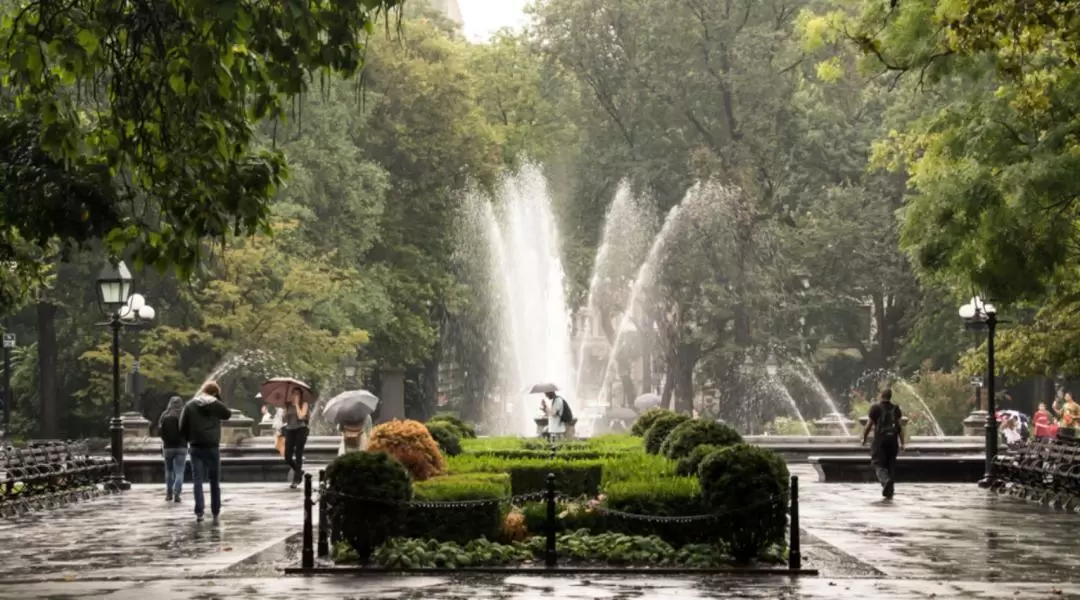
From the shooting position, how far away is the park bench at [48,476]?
94.6 ft

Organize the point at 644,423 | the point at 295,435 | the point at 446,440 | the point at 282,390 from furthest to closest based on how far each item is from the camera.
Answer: the point at 644,423 → the point at 282,390 → the point at 295,435 → the point at 446,440

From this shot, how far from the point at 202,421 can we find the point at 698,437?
6.54m

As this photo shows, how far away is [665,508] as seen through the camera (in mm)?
20109

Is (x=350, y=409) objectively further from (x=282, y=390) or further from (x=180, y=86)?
(x=180, y=86)

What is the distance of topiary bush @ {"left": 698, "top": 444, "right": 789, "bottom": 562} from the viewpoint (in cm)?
1944

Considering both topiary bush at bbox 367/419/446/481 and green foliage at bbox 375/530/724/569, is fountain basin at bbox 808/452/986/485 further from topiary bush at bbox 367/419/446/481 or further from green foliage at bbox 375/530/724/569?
green foliage at bbox 375/530/724/569

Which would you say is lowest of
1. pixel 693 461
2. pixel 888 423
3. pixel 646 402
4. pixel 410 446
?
pixel 693 461

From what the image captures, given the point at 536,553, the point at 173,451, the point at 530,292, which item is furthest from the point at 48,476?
the point at 530,292

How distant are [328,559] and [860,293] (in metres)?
56.2

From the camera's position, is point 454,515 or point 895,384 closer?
point 454,515

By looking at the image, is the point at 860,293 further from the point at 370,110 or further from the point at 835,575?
the point at 835,575

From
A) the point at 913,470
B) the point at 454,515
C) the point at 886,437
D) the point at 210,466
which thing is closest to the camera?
the point at 454,515

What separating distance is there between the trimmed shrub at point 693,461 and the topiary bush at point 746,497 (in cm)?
252

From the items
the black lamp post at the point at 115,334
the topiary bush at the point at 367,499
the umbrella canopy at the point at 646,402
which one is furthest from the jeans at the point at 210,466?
the umbrella canopy at the point at 646,402
